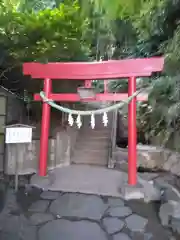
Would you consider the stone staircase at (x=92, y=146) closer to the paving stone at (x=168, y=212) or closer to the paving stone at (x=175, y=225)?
the paving stone at (x=168, y=212)

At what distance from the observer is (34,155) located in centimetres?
551

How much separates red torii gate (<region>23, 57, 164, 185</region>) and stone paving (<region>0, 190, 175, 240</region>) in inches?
28.1

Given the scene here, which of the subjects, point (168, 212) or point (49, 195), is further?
point (49, 195)

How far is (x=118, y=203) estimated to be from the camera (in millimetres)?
4234

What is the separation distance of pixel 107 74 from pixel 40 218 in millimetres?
2809

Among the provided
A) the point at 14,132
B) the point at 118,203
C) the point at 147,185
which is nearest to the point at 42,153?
the point at 14,132

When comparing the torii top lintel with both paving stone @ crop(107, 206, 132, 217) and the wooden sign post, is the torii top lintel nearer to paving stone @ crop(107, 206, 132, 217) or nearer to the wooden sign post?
the wooden sign post

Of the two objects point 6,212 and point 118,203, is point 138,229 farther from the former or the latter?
point 6,212

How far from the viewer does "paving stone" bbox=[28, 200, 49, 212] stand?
401 centimetres

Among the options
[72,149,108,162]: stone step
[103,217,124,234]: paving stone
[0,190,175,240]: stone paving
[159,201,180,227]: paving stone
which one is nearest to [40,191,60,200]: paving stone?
[0,190,175,240]: stone paving

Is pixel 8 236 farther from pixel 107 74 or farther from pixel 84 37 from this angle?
pixel 84 37

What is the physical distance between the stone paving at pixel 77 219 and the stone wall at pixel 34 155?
86 centimetres

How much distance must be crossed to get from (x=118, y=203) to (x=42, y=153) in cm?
185

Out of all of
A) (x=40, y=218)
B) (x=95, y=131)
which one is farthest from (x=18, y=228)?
(x=95, y=131)
